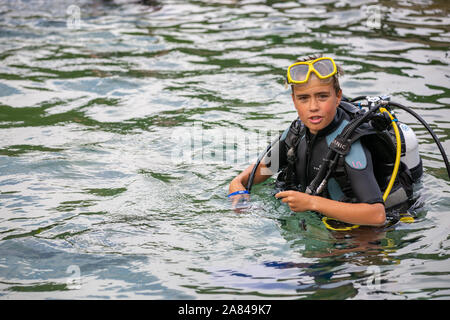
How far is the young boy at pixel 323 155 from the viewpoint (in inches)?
163

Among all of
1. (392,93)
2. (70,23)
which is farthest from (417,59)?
(70,23)

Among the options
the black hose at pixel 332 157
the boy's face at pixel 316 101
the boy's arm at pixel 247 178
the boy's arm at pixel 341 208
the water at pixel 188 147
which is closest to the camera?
the water at pixel 188 147

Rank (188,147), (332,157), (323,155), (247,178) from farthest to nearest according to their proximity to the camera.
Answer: (188,147)
(247,178)
(323,155)
(332,157)

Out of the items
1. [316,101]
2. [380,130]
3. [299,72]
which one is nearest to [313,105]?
[316,101]

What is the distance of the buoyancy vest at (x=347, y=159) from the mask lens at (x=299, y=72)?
1.46 ft

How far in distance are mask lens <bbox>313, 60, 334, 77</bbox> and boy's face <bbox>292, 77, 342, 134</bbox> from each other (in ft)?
0.21

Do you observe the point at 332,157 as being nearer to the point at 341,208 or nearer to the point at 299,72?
the point at 341,208

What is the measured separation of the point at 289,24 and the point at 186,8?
3.12 metres

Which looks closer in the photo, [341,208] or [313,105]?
[341,208]

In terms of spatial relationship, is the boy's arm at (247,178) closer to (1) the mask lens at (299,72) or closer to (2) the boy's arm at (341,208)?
(2) the boy's arm at (341,208)

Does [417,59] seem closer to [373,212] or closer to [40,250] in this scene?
[373,212]

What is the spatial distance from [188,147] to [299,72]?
2.64 metres

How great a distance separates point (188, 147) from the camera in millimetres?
6762

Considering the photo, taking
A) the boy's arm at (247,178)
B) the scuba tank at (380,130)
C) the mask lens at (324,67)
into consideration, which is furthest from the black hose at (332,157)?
the boy's arm at (247,178)
